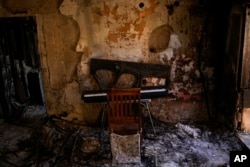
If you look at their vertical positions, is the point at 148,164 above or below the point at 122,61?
below

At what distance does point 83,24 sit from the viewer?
17.2 feet

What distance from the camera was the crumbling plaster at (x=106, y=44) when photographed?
518 centimetres

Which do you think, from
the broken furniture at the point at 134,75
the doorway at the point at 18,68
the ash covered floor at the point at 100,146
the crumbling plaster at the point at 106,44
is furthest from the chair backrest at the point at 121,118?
the doorway at the point at 18,68

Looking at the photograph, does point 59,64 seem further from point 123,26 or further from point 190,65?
point 190,65

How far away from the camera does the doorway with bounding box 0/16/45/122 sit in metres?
6.39

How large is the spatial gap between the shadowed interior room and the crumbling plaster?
0.06 ft

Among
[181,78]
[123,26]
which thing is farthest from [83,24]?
[181,78]

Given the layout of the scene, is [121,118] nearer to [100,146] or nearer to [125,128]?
[125,128]

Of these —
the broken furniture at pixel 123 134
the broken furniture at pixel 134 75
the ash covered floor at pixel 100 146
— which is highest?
the broken furniture at pixel 134 75

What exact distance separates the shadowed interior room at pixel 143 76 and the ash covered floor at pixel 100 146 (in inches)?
0.6

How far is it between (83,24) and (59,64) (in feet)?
2.76

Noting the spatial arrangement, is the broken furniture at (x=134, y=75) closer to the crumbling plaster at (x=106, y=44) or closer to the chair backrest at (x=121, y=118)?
the crumbling plaster at (x=106, y=44)

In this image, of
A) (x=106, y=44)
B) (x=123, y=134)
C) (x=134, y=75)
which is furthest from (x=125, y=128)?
(x=106, y=44)

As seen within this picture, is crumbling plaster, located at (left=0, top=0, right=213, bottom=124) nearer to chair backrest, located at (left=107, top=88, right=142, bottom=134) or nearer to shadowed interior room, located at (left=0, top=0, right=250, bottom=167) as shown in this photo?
shadowed interior room, located at (left=0, top=0, right=250, bottom=167)
